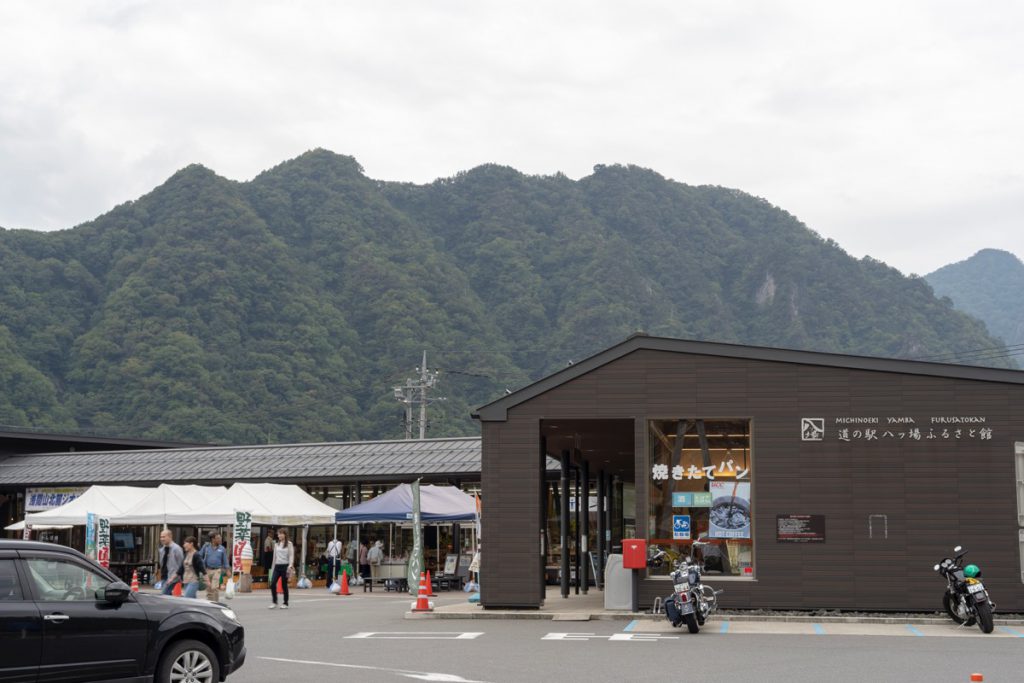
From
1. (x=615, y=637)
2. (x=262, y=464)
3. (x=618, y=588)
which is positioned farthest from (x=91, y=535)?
(x=615, y=637)

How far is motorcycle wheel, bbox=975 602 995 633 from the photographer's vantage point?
677 inches

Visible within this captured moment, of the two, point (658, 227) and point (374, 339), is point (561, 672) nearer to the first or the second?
point (374, 339)

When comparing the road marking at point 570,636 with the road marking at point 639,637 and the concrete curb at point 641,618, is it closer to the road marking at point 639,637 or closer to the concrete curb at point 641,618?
the road marking at point 639,637

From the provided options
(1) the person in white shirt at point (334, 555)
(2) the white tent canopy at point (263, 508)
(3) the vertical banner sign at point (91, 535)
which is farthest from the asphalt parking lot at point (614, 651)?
(1) the person in white shirt at point (334, 555)

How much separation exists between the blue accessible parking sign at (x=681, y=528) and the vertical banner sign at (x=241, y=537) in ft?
45.7

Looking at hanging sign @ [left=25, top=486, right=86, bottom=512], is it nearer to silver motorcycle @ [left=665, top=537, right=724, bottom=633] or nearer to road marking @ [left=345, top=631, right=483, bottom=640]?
road marking @ [left=345, top=631, right=483, bottom=640]

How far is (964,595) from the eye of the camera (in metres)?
17.9

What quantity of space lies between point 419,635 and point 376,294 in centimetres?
7176

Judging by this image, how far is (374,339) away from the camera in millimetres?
83812

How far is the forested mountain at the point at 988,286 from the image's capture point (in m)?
167

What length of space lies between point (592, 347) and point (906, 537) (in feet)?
231

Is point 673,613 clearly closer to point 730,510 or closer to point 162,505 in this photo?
point 730,510

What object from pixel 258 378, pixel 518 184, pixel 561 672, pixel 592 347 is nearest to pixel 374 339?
pixel 258 378

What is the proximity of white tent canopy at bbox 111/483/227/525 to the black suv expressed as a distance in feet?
68.8
